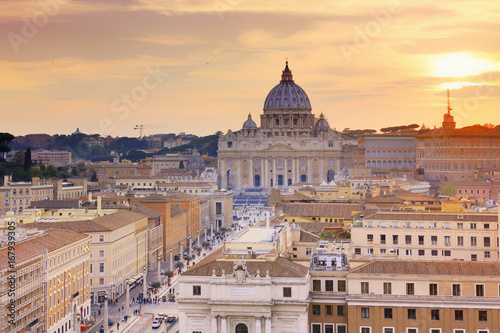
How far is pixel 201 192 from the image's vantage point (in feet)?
319

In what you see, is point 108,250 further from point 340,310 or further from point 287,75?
point 287,75

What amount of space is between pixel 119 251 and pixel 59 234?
29.5ft

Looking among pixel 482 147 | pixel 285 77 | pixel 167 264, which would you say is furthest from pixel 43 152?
pixel 167 264

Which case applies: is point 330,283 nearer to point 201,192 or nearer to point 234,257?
point 234,257

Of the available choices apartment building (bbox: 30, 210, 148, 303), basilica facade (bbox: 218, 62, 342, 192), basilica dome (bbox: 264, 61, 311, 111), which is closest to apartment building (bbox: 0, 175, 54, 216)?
apartment building (bbox: 30, 210, 148, 303)

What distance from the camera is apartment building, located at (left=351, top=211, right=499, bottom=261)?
4075cm

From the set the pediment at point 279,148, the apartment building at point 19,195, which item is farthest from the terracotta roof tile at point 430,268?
the pediment at point 279,148

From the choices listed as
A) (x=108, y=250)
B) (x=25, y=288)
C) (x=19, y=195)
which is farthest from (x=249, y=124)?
(x=25, y=288)

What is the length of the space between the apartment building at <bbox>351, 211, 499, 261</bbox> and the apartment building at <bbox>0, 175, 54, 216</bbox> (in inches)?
1598

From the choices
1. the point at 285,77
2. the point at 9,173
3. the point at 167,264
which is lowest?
the point at 167,264

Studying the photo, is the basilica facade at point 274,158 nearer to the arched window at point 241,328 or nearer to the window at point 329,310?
the window at point 329,310

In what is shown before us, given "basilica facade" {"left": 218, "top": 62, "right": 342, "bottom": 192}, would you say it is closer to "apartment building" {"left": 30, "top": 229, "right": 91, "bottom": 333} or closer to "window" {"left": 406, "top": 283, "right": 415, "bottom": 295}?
"apartment building" {"left": 30, "top": 229, "right": 91, "bottom": 333}

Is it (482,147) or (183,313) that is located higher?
(482,147)

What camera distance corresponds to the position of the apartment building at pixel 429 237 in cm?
4075
